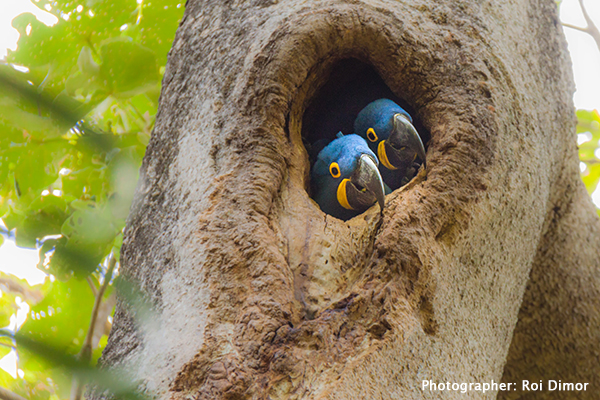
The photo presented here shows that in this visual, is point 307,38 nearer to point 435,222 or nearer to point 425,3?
point 425,3

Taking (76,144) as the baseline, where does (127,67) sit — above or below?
above

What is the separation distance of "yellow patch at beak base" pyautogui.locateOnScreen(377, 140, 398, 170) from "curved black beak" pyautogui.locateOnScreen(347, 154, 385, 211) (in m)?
0.31

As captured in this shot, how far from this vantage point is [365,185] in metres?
1.88

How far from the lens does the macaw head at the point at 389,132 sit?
2.04m

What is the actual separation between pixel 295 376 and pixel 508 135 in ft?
3.26

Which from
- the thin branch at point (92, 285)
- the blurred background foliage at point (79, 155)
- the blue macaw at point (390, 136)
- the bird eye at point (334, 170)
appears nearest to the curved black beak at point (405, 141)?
the blue macaw at point (390, 136)

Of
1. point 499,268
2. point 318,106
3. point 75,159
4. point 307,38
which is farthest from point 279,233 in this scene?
point 75,159

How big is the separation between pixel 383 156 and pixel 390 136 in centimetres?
15

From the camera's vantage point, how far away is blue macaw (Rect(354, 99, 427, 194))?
6.78 ft

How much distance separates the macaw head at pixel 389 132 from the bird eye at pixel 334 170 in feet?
0.87

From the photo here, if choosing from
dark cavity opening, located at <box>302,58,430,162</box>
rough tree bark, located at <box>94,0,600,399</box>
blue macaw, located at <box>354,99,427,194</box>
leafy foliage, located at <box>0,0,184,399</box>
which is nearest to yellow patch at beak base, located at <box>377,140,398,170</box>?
blue macaw, located at <box>354,99,427,194</box>

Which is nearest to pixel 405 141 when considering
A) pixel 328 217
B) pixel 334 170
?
pixel 334 170

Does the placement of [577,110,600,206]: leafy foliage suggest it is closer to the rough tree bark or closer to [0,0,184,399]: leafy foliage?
the rough tree bark

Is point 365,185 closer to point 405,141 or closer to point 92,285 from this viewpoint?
point 405,141
